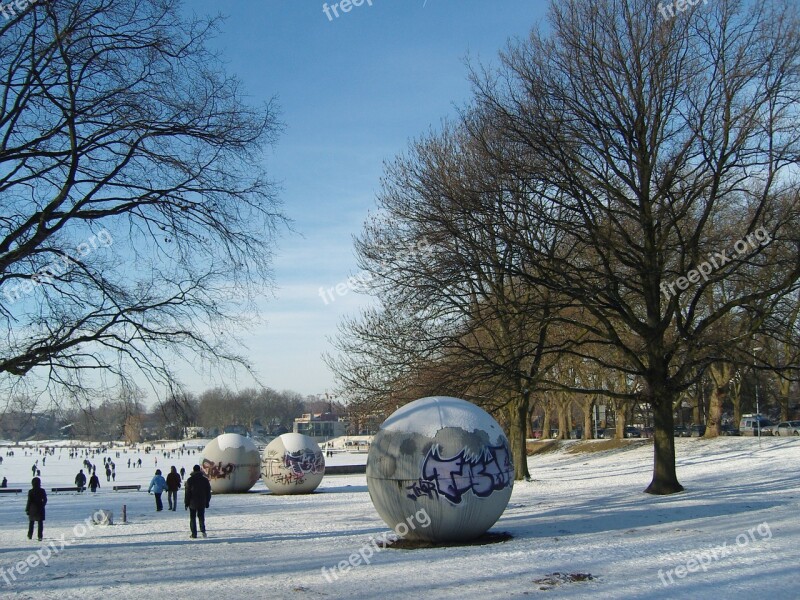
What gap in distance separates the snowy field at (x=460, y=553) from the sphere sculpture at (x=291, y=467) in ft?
16.7

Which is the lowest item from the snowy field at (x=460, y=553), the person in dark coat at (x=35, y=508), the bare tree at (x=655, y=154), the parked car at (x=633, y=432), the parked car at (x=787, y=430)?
the parked car at (x=633, y=432)

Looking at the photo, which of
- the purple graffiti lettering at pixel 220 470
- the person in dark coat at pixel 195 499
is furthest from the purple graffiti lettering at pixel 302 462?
the person in dark coat at pixel 195 499

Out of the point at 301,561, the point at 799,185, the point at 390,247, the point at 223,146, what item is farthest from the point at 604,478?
the point at 223,146

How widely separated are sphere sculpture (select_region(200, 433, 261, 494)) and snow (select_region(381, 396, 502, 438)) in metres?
18.0

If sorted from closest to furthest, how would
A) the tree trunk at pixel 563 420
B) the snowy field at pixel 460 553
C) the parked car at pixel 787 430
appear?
the snowy field at pixel 460 553 < the parked car at pixel 787 430 < the tree trunk at pixel 563 420

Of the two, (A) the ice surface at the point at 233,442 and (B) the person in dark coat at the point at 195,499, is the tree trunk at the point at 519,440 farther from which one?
(B) the person in dark coat at the point at 195,499

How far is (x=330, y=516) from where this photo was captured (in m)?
21.1

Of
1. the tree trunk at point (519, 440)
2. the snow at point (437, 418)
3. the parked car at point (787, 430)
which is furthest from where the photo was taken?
the parked car at point (787, 430)

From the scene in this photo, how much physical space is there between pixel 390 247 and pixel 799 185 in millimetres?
13213

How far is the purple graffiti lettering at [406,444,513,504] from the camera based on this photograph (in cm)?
1319

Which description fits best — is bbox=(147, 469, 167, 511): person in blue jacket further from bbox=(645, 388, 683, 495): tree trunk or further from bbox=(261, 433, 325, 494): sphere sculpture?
bbox=(645, 388, 683, 495): tree trunk

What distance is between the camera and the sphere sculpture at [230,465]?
101 ft

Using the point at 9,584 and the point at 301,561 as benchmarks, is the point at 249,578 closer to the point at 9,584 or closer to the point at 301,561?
the point at 301,561

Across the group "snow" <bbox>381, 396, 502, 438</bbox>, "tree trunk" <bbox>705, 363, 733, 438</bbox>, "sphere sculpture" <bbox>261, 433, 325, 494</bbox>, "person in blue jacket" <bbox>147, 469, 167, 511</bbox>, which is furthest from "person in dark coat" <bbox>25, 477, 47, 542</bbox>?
"tree trunk" <bbox>705, 363, 733, 438</bbox>
